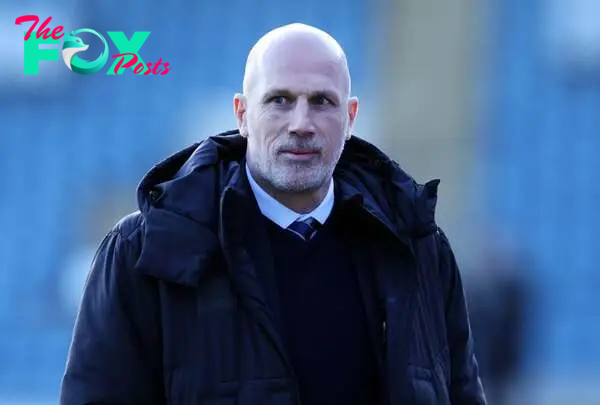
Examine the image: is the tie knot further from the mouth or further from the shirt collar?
the mouth

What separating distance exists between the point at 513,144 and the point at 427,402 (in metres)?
5.45

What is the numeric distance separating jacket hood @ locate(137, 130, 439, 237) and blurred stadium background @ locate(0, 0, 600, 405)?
432cm

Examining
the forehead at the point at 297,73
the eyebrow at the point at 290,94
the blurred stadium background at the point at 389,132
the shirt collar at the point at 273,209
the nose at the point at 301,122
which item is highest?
→ the blurred stadium background at the point at 389,132

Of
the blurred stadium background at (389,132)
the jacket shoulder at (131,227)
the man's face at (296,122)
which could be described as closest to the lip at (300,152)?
the man's face at (296,122)

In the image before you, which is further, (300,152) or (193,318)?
(300,152)

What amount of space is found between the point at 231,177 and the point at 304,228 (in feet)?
0.55

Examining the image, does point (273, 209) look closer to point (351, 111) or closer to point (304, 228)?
point (304, 228)

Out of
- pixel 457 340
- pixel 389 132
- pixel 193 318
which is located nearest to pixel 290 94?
pixel 193 318

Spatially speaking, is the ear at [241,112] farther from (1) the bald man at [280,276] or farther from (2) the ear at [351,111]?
(2) the ear at [351,111]

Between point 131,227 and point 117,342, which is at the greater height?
point 131,227

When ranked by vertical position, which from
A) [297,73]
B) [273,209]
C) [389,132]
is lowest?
[273,209]

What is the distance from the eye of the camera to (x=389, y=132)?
7.41m

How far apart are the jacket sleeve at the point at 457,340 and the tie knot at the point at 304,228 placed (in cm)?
28

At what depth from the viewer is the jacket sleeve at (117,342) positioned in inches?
86.6
